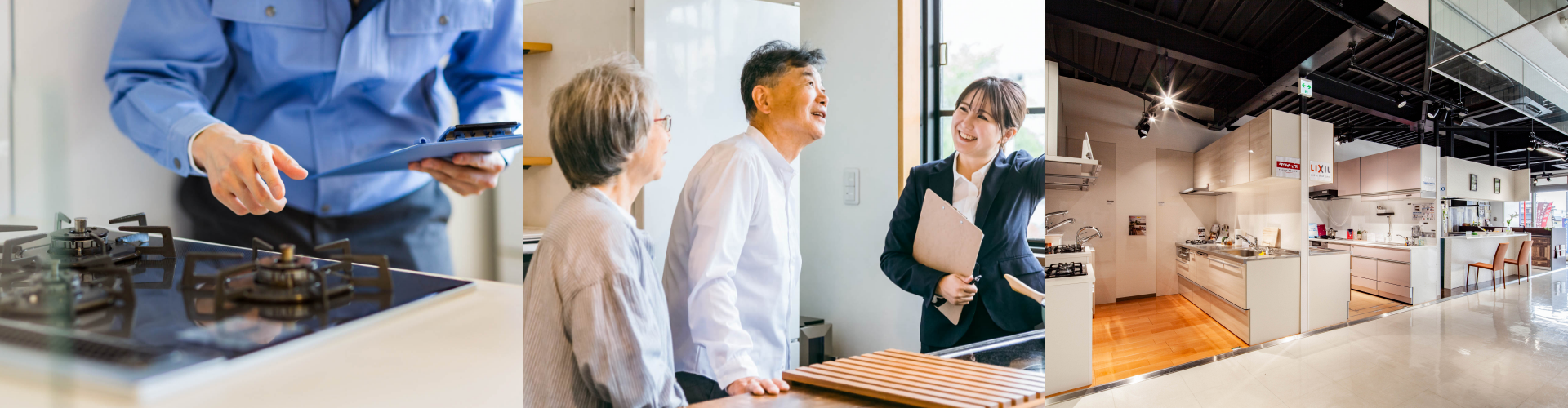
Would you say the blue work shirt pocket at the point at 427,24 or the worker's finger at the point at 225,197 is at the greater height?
the blue work shirt pocket at the point at 427,24

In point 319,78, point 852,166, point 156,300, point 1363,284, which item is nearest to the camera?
point 852,166

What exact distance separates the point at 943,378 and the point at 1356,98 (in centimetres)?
265

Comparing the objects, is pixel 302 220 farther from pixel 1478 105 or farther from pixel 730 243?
pixel 1478 105

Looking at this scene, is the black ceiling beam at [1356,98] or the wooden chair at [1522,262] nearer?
the black ceiling beam at [1356,98]

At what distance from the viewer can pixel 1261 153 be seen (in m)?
2.05

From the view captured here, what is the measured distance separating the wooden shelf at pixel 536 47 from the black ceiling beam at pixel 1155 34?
1.67 metres

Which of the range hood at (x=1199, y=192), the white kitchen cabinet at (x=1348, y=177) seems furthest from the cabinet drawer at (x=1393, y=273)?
the range hood at (x=1199, y=192)

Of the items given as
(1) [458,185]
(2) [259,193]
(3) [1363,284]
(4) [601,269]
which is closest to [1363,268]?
(3) [1363,284]

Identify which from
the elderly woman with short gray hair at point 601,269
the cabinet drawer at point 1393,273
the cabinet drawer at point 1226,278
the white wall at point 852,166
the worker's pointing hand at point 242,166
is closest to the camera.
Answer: the elderly woman with short gray hair at point 601,269

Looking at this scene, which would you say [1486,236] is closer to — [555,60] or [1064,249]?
[1064,249]

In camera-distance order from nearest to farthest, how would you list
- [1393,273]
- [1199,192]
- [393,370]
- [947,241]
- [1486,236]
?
[947,241], [393,370], [1199,192], [1393,273], [1486,236]

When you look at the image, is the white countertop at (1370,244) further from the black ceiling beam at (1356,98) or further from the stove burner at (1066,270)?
the stove burner at (1066,270)

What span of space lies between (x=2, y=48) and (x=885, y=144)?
280 centimetres

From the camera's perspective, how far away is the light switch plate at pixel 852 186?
113 cm
